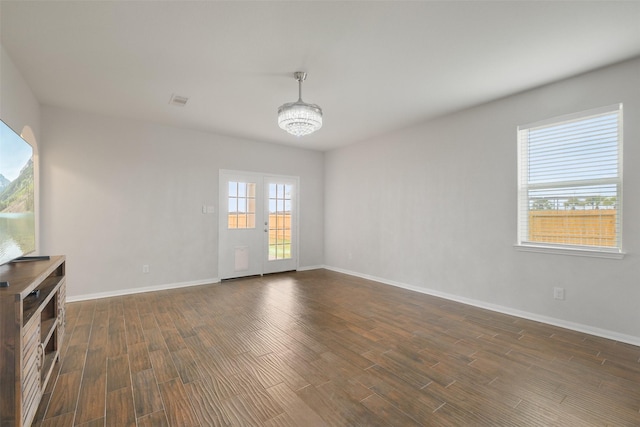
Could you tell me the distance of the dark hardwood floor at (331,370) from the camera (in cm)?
176

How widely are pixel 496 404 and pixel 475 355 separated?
68cm

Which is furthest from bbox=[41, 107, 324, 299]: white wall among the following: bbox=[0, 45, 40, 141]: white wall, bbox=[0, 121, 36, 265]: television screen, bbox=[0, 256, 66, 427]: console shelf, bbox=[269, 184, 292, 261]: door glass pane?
bbox=[0, 256, 66, 427]: console shelf

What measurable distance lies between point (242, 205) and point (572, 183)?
193 inches

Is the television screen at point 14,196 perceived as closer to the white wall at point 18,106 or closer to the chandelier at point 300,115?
the white wall at point 18,106

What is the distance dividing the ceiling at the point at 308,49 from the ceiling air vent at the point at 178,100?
63 millimetres

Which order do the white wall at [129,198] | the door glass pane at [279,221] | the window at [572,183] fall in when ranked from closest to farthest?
the window at [572,183] → the white wall at [129,198] → the door glass pane at [279,221]

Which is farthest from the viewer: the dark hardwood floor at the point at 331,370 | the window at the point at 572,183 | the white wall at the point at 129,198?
the white wall at the point at 129,198

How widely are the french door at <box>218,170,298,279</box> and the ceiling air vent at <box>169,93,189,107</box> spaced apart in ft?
5.23

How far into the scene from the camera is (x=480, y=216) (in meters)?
3.85

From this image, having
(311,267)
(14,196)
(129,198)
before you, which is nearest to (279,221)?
(311,267)

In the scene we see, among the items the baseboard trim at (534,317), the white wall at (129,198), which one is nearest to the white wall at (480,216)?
the baseboard trim at (534,317)

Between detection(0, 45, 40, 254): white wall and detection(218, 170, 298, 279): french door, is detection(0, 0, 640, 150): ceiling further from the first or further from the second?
detection(218, 170, 298, 279): french door

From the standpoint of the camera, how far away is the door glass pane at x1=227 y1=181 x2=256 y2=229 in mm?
5371

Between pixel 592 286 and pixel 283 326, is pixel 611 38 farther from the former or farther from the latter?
pixel 283 326
